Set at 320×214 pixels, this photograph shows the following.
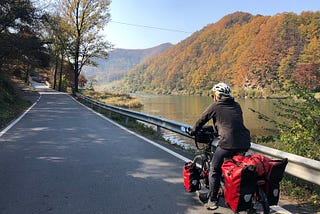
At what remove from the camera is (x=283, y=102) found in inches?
312

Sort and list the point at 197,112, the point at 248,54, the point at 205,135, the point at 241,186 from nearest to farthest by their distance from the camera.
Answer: the point at 241,186
the point at 205,135
the point at 197,112
the point at 248,54

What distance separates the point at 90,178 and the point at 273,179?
3188mm

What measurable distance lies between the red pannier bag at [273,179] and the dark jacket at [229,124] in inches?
20.2

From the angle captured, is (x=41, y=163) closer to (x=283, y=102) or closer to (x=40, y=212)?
(x=40, y=212)

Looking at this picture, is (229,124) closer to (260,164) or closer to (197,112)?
(260,164)

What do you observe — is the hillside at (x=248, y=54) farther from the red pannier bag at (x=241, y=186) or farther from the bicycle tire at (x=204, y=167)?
the red pannier bag at (x=241, y=186)

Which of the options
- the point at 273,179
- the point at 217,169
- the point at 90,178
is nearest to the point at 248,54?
the point at 90,178

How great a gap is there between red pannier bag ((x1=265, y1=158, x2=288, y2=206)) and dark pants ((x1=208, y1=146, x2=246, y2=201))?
540 millimetres

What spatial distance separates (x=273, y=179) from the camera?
3553 millimetres

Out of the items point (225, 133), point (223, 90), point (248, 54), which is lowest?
point (225, 133)

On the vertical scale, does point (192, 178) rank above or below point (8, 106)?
above

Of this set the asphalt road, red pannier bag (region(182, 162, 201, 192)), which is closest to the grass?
the asphalt road

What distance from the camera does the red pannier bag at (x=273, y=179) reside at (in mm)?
3536

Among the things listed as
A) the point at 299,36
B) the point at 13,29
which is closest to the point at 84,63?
the point at 13,29
